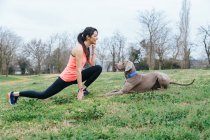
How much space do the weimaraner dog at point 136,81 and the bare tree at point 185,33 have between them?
150 ft

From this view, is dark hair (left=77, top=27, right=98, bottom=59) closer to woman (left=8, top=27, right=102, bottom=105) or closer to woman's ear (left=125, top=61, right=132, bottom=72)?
woman (left=8, top=27, right=102, bottom=105)

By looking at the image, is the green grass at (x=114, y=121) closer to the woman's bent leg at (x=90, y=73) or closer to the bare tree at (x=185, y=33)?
the woman's bent leg at (x=90, y=73)

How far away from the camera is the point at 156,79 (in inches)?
368

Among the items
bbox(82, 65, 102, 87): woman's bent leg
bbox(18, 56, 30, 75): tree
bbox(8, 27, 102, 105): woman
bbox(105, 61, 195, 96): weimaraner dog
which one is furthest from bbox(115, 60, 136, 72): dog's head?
bbox(18, 56, 30, 75): tree

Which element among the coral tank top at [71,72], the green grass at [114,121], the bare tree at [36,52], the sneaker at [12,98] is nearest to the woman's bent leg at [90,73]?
the coral tank top at [71,72]

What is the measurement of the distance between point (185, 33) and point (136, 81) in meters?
50.7

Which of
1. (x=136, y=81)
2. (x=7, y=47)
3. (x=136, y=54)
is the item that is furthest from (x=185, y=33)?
(x=136, y=81)

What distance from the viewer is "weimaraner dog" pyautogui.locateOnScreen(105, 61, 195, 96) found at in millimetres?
8966

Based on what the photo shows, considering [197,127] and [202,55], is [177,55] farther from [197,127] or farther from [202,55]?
[197,127]

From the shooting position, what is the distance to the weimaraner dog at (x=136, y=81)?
897 centimetres

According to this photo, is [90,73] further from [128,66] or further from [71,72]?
[128,66]

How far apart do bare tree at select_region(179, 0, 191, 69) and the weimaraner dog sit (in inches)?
1800

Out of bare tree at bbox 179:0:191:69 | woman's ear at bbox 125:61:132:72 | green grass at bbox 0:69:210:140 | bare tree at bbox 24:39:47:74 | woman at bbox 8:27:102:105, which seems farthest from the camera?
bare tree at bbox 24:39:47:74

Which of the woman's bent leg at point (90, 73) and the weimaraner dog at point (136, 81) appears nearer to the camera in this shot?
the woman's bent leg at point (90, 73)
